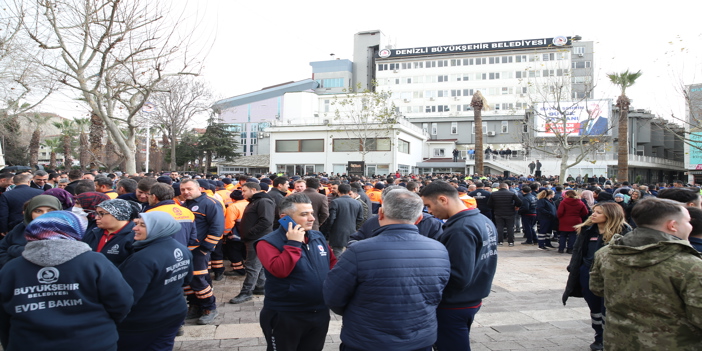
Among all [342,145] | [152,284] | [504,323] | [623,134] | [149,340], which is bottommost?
[504,323]

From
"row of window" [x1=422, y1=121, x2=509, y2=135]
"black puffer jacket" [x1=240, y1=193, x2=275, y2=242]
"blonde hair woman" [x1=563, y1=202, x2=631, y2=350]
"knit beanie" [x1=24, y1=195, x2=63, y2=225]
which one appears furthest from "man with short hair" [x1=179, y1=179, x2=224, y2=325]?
"row of window" [x1=422, y1=121, x2=509, y2=135]

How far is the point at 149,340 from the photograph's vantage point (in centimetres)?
305

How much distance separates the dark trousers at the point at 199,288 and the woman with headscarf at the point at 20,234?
167 centimetres

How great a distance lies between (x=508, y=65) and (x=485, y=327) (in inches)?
2300

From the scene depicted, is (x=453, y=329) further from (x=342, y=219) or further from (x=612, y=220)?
(x=342, y=219)

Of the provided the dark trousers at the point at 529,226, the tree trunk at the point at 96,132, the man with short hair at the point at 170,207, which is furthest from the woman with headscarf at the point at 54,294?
the tree trunk at the point at 96,132

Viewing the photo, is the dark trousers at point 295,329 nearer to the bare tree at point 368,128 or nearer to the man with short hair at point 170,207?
the man with short hair at point 170,207

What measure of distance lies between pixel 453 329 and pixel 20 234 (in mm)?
3704

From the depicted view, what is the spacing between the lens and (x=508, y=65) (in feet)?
189

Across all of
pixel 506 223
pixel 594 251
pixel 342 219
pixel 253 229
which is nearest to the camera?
pixel 594 251

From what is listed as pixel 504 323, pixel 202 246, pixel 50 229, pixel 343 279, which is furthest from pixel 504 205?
pixel 50 229

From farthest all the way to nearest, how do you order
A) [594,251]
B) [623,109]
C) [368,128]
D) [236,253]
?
[368,128] → [623,109] → [236,253] → [594,251]

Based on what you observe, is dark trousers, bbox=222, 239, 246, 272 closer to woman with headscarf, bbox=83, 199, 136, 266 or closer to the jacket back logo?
woman with headscarf, bbox=83, 199, 136, 266

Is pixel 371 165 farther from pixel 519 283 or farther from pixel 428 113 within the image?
pixel 519 283
